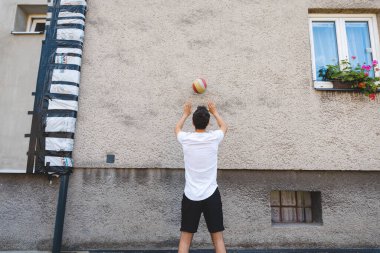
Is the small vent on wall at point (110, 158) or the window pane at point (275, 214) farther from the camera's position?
the window pane at point (275, 214)

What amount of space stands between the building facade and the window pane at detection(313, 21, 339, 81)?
0.12 ft

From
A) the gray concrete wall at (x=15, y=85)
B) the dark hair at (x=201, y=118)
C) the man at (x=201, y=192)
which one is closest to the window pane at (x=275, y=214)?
the man at (x=201, y=192)

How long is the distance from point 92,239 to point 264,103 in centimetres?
319

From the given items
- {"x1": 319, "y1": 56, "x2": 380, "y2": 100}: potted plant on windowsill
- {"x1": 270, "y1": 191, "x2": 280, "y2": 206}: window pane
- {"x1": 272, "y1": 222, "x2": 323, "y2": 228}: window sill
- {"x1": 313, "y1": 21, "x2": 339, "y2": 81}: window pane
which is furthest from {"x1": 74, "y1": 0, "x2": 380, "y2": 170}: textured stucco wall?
{"x1": 272, "y1": 222, "x2": 323, "y2": 228}: window sill

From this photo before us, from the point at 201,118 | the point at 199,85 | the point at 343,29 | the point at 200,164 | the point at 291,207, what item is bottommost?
the point at 291,207

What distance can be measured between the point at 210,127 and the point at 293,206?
1760 mm

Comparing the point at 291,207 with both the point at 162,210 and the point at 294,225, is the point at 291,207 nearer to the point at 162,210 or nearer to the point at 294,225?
the point at 294,225

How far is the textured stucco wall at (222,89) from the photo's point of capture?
4.18m

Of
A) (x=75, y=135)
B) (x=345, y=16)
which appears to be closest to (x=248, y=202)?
(x=75, y=135)

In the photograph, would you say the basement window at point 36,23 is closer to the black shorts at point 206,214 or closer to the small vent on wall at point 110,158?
the small vent on wall at point 110,158

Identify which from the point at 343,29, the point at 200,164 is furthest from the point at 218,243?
the point at 343,29

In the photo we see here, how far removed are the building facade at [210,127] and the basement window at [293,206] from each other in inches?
0.7

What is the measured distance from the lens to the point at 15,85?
14.4ft

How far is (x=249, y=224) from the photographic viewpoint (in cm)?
404
